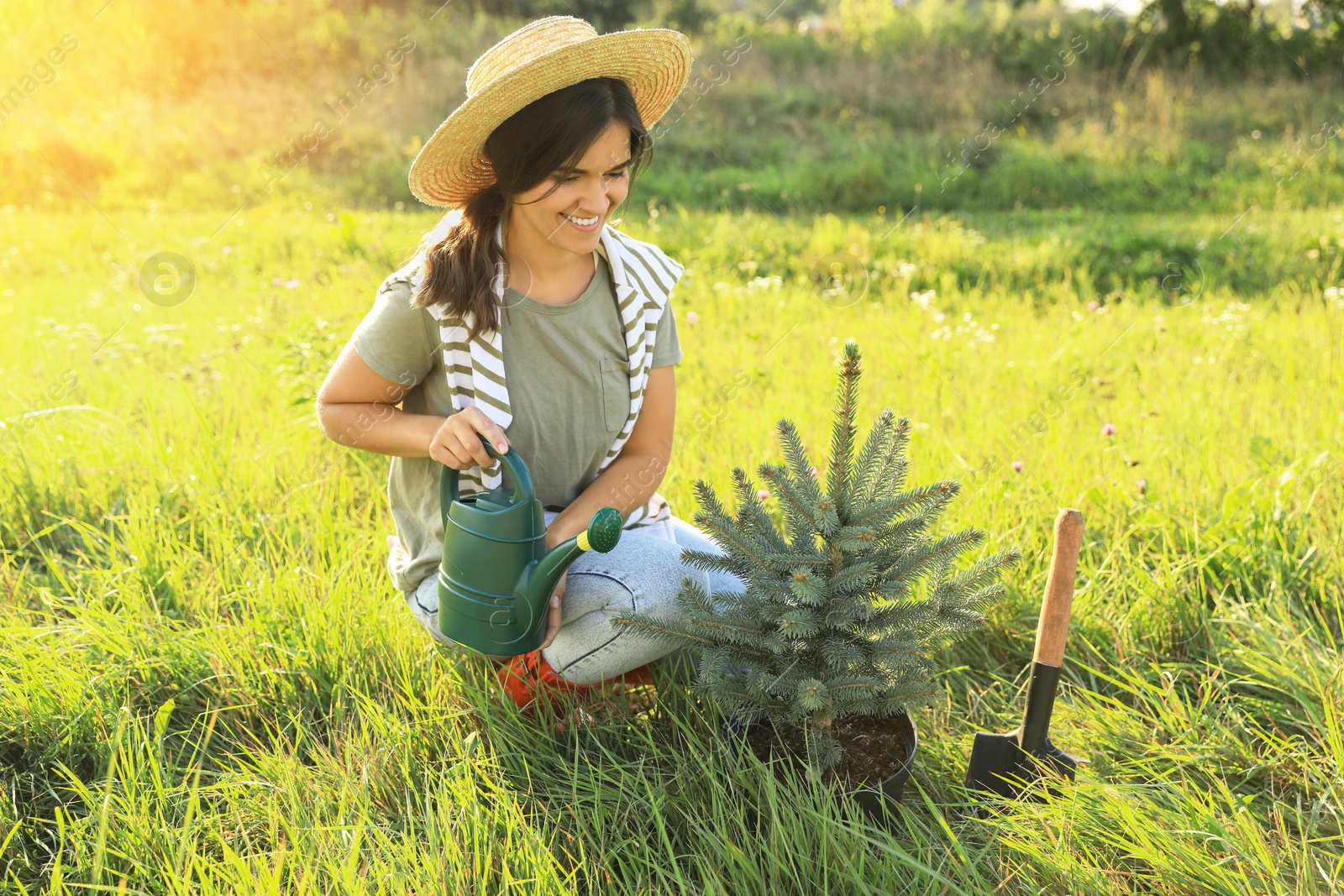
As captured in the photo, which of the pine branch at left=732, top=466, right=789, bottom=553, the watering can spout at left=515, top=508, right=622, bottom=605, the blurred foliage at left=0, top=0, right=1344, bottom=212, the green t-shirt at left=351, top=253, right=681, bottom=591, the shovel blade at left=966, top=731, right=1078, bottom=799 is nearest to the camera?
the watering can spout at left=515, top=508, right=622, bottom=605

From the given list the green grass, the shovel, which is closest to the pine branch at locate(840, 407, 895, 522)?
the shovel

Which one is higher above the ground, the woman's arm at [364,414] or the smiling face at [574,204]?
the smiling face at [574,204]

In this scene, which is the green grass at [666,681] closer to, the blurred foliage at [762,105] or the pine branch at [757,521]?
the pine branch at [757,521]

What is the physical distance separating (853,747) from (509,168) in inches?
47.9

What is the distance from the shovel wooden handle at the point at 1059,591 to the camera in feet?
5.46

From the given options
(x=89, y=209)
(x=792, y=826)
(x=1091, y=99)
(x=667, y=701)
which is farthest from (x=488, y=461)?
(x=1091, y=99)

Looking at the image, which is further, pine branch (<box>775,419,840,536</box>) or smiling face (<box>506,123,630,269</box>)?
smiling face (<box>506,123,630,269</box>)

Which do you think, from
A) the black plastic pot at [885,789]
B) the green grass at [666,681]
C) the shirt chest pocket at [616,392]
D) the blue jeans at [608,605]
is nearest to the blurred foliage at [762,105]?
the green grass at [666,681]

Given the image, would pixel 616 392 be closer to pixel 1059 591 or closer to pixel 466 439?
pixel 466 439

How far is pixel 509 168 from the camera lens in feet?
5.67

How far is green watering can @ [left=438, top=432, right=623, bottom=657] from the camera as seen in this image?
1.60 m

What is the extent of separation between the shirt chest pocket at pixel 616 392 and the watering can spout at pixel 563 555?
38cm

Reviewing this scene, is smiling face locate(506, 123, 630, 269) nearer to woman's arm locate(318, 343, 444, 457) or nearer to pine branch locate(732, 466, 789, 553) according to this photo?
woman's arm locate(318, 343, 444, 457)

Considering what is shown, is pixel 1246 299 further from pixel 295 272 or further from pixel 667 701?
pixel 295 272
